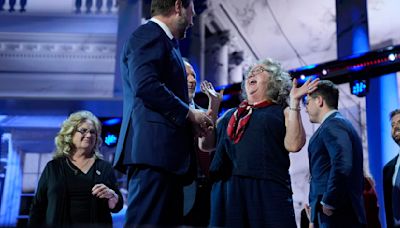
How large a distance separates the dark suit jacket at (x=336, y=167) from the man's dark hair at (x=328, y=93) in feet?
0.21

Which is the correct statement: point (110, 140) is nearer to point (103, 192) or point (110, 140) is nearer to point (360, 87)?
point (360, 87)

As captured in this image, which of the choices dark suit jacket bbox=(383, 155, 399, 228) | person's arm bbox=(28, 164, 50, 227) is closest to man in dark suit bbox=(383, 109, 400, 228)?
dark suit jacket bbox=(383, 155, 399, 228)

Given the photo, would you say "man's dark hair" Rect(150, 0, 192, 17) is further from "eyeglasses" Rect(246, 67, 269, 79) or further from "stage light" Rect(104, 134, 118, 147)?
"stage light" Rect(104, 134, 118, 147)

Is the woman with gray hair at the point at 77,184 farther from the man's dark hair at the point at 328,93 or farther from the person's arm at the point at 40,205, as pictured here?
the man's dark hair at the point at 328,93

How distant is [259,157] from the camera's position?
5.49ft

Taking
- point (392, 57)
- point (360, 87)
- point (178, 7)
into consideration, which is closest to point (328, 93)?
point (178, 7)

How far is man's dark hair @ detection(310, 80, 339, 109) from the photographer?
89.4 inches

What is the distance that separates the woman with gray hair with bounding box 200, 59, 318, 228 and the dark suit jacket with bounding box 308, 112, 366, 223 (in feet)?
1.30

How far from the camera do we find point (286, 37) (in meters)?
6.59

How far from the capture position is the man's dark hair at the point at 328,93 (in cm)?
227

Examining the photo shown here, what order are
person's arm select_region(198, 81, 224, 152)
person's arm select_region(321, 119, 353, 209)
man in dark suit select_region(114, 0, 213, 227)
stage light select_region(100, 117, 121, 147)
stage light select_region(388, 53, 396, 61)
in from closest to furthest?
man in dark suit select_region(114, 0, 213, 227), person's arm select_region(198, 81, 224, 152), person's arm select_region(321, 119, 353, 209), stage light select_region(388, 53, 396, 61), stage light select_region(100, 117, 121, 147)

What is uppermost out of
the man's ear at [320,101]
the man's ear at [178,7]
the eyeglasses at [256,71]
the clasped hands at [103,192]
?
the man's ear at [178,7]

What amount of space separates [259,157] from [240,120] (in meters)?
0.17

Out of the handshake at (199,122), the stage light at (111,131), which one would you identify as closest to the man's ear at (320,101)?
the handshake at (199,122)
